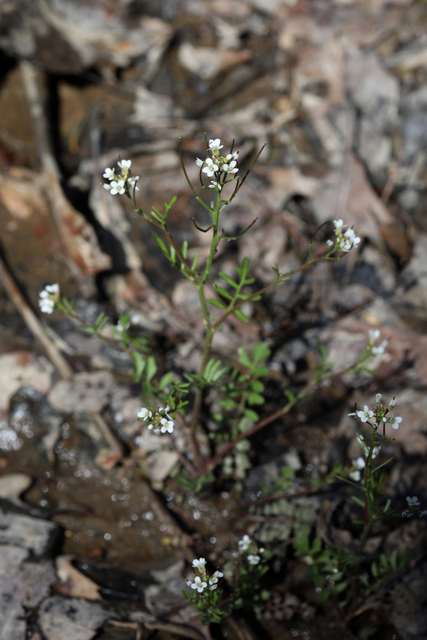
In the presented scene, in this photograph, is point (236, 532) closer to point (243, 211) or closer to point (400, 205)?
point (243, 211)

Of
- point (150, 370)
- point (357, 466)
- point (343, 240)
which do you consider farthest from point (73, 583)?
point (343, 240)

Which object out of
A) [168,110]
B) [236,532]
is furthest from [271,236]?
[236,532]

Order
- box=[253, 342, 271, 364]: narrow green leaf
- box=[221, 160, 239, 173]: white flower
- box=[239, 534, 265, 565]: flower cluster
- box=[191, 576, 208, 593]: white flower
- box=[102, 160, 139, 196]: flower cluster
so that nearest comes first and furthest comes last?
1. box=[221, 160, 239, 173]: white flower
2. box=[102, 160, 139, 196]: flower cluster
3. box=[191, 576, 208, 593]: white flower
4. box=[239, 534, 265, 565]: flower cluster
5. box=[253, 342, 271, 364]: narrow green leaf

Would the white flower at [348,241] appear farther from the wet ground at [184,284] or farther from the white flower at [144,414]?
the wet ground at [184,284]

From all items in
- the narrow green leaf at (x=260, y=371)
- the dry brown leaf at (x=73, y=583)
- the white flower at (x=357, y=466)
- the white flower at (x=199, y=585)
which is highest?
the narrow green leaf at (x=260, y=371)

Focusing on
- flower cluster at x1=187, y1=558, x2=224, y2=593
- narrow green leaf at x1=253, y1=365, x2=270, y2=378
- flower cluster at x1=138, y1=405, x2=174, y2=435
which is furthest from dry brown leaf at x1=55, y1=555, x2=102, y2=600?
narrow green leaf at x1=253, y1=365, x2=270, y2=378

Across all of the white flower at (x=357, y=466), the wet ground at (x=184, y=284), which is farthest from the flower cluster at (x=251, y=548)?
the white flower at (x=357, y=466)

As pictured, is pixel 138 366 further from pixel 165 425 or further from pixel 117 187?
pixel 117 187

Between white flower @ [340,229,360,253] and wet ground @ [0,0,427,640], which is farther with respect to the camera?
wet ground @ [0,0,427,640]

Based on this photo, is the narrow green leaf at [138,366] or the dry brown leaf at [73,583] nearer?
Result: the narrow green leaf at [138,366]

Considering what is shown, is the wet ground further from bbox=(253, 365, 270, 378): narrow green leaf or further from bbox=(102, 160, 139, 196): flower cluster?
bbox=(102, 160, 139, 196): flower cluster

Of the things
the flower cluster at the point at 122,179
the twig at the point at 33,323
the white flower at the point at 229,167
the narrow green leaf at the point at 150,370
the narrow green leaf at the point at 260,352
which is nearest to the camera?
the white flower at the point at 229,167
